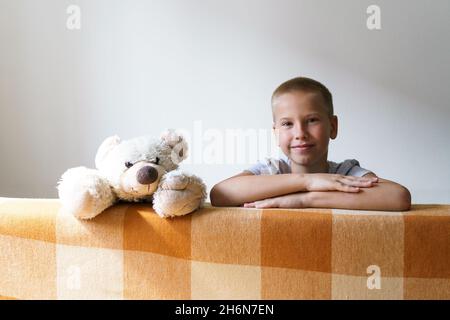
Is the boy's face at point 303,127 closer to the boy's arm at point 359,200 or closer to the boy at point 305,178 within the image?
the boy at point 305,178

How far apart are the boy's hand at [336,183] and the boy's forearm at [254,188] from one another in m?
0.02

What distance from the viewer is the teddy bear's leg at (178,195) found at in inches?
28.5

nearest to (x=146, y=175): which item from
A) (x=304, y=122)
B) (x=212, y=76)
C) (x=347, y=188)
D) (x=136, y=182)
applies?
(x=136, y=182)

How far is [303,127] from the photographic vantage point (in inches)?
41.2

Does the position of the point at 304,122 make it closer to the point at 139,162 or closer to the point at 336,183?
the point at 336,183

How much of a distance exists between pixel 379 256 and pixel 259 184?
0.26 m

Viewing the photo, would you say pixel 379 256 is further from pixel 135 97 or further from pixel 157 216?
pixel 135 97

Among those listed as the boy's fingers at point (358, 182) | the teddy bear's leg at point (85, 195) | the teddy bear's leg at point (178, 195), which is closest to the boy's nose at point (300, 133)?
the boy's fingers at point (358, 182)

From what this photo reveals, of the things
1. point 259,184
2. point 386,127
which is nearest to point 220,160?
point 386,127

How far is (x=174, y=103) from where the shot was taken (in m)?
1.82

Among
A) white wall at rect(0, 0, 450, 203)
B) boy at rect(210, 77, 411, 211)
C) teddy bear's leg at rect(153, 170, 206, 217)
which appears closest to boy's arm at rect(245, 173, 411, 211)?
boy at rect(210, 77, 411, 211)

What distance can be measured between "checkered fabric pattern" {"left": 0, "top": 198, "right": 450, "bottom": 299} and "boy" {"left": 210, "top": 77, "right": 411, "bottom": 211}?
0.07 m

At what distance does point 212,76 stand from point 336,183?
108 cm

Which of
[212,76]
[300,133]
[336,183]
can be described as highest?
[212,76]
